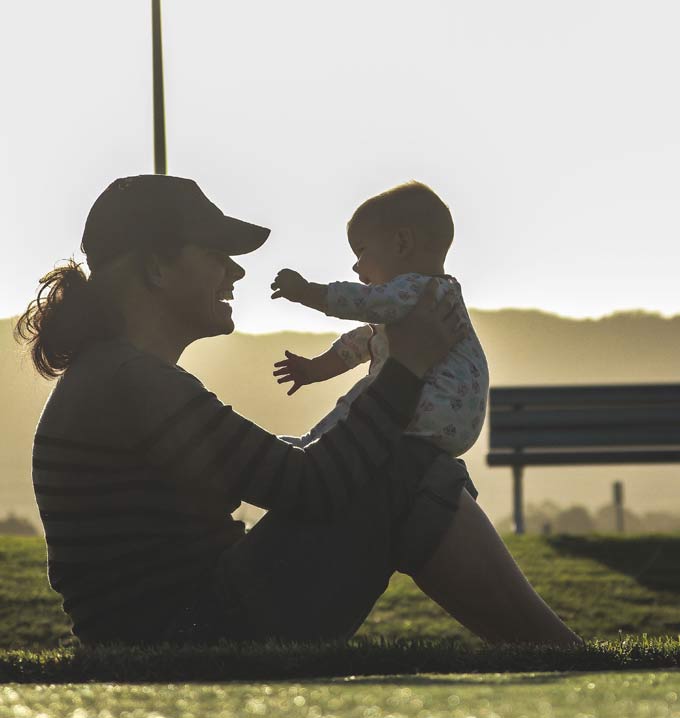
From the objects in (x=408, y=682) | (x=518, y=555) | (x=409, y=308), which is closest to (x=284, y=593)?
(x=408, y=682)

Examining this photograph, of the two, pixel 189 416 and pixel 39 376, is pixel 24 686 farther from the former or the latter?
pixel 39 376

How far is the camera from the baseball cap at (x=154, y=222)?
338 cm

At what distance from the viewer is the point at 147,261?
337 cm

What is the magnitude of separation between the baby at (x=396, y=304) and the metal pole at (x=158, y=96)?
811 millimetres

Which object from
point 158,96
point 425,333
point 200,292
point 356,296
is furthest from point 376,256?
point 158,96

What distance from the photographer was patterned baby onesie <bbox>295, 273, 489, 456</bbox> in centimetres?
355

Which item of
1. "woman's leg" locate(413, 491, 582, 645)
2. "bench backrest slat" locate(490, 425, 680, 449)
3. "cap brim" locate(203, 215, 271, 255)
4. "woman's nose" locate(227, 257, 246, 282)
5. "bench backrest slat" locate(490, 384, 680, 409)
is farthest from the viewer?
"bench backrest slat" locate(490, 384, 680, 409)

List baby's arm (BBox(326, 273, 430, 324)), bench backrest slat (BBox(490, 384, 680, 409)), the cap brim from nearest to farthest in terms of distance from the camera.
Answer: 1. the cap brim
2. baby's arm (BBox(326, 273, 430, 324))
3. bench backrest slat (BBox(490, 384, 680, 409))

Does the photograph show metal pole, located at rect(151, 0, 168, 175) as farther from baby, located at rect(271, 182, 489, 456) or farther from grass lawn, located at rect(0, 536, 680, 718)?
grass lawn, located at rect(0, 536, 680, 718)

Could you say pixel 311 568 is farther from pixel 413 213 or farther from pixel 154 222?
pixel 413 213

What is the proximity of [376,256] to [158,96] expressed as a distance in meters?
1.37

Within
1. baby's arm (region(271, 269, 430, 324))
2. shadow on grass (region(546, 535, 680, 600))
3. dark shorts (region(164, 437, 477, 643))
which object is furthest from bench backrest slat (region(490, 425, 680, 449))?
dark shorts (region(164, 437, 477, 643))

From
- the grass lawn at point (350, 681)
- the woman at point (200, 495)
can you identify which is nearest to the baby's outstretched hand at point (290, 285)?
the woman at point (200, 495)

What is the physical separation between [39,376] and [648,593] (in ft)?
14.4
